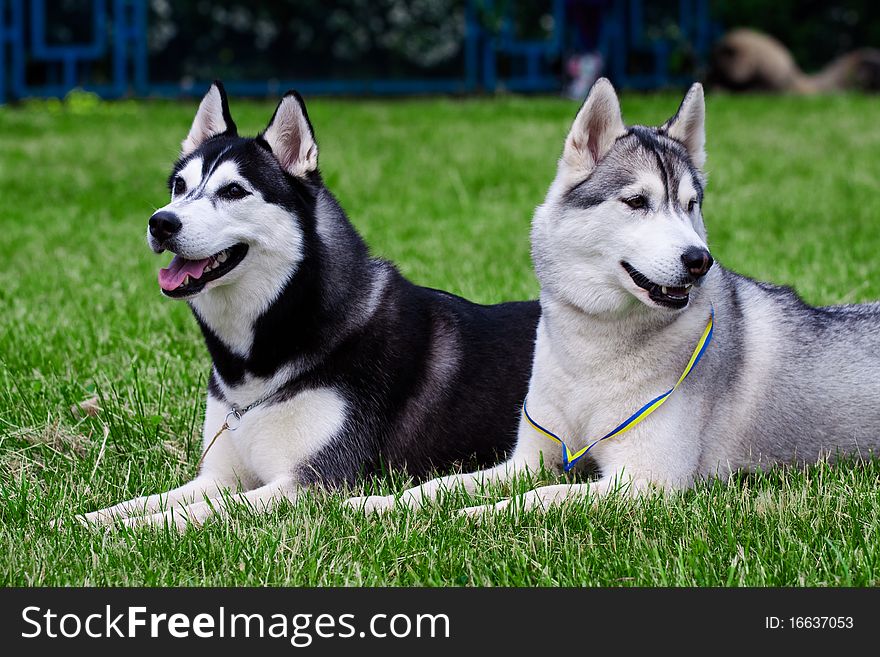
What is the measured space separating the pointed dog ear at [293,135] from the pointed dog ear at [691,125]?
127cm

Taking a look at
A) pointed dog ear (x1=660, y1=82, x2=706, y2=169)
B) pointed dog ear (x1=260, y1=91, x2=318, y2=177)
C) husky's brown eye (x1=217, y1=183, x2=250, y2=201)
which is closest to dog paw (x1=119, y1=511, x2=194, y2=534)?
husky's brown eye (x1=217, y1=183, x2=250, y2=201)

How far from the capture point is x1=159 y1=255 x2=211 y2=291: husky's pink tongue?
12.0ft

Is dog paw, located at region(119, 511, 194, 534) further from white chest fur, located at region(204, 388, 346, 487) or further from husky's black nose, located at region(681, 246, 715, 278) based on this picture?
husky's black nose, located at region(681, 246, 715, 278)

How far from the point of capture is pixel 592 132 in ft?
12.4

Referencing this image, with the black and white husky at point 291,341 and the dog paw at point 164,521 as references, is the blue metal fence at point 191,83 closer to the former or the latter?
the black and white husky at point 291,341

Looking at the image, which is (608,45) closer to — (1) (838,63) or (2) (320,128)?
(1) (838,63)

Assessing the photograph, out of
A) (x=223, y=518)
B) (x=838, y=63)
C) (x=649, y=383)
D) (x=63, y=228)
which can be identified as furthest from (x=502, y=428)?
(x=838, y=63)

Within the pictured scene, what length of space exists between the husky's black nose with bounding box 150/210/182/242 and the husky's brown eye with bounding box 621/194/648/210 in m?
1.48

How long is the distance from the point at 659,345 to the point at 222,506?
1.58 m

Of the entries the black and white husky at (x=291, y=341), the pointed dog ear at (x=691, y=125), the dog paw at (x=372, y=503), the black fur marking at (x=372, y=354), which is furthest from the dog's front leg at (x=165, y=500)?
the pointed dog ear at (x=691, y=125)

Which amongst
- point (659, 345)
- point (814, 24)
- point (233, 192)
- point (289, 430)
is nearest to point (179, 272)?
point (233, 192)

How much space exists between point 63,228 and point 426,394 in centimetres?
583
